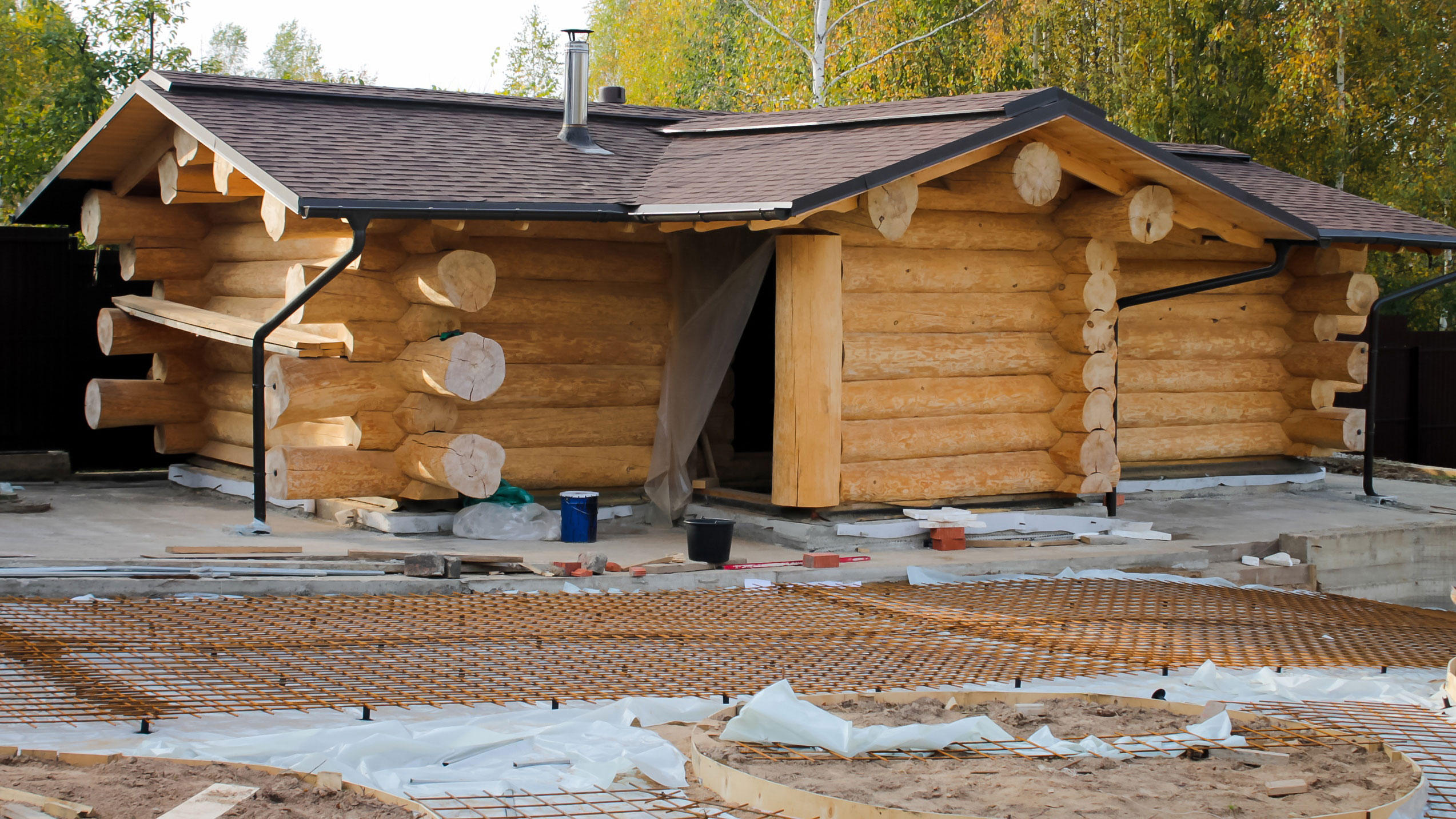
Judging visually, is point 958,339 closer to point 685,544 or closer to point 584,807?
point 685,544

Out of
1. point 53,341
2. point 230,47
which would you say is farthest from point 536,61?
point 53,341

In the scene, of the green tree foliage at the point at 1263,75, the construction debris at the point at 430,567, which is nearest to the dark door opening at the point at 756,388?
the construction debris at the point at 430,567

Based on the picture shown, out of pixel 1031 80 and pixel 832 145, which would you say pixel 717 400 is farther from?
pixel 1031 80

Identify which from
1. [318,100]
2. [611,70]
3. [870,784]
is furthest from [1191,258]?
[611,70]

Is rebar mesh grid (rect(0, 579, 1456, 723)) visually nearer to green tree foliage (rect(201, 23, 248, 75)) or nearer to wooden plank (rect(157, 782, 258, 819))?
wooden plank (rect(157, 782, 258, 819))

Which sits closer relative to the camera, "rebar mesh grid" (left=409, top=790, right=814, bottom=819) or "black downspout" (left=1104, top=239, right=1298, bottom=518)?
"rebar mesh grid" (left=409, top=790, right=814, bottom=819)

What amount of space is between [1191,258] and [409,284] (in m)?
7.21

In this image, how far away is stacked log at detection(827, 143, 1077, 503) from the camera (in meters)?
10.1

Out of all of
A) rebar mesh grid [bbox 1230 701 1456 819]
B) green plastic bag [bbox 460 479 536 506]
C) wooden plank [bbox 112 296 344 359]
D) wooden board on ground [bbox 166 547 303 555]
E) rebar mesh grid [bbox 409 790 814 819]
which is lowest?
rebar mesh grid [bbox 1230 701 1456 819]

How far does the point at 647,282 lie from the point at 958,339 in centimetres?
247

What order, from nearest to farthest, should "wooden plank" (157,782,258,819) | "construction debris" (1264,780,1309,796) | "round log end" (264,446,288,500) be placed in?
"wooden plank" (157,782,258,819)
"construction debris" (1264,780,1309,796)
"round log end" (264,446,288,500)

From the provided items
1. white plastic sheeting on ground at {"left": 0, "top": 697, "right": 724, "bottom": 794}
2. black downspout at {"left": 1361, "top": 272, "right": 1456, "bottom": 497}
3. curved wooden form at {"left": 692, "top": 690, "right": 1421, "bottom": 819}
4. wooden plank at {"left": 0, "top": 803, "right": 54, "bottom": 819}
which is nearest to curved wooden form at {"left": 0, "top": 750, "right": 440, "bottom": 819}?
white plastic sheeting on ground at {"left": 0, "top": 697, "right": 724, "bottom": 794}

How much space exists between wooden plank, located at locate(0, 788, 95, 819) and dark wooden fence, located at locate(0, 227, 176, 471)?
10332 mm

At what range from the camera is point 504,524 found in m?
9.81
